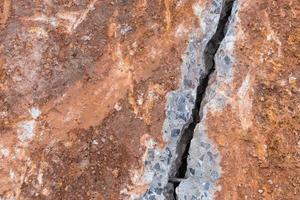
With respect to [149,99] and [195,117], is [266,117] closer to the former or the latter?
[195,117]

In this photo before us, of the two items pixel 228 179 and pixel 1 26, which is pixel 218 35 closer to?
pixel 228 179

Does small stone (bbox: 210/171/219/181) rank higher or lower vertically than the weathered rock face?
lower

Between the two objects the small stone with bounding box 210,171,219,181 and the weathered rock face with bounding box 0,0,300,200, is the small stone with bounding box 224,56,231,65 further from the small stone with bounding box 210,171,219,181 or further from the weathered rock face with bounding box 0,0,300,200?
the small stone with bounding box 210,171,219,181

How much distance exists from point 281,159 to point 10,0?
2.30 meters

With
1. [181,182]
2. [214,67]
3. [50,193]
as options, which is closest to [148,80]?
[214,67]

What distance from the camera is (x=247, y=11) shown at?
4262 mm

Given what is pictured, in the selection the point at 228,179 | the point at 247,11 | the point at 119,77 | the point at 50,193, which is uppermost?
the point at 247,11

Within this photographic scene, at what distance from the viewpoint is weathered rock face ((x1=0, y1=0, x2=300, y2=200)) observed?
4117 mm

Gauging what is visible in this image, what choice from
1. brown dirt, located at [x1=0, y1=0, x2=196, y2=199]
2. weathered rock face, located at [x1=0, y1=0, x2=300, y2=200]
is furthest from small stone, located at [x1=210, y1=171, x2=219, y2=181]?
brown dirt, located at [x1=0, y1=0, x2=196, y2=199]

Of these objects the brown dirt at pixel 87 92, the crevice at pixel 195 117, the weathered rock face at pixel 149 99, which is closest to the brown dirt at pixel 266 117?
the weathered rock face at pixel 149 99

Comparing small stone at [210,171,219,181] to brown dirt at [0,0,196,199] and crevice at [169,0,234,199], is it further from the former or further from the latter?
brown dirt at [0,0,196,199]

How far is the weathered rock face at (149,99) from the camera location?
13.5 feet

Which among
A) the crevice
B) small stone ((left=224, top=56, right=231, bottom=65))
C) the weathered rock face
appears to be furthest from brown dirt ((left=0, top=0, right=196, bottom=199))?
small stone ((left=224, top=56, right=231, bottom=65))

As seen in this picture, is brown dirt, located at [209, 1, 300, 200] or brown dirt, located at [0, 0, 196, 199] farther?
brown dirt, located at [0, 0, 196, 199]
